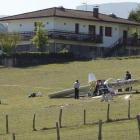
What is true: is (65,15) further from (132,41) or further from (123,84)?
(123,84)

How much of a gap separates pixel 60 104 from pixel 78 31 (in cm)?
3815

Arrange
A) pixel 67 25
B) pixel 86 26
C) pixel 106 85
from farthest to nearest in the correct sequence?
pixel 86 26
pixel 67 25
pixel 106 85

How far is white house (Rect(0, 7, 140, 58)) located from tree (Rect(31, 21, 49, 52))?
1.79 metres

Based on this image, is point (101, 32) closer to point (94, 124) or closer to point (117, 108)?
point (117, 108)

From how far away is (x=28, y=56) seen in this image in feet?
210

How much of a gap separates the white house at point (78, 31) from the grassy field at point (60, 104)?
745cm

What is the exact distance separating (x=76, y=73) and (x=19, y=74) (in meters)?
6.27

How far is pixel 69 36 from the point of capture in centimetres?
6981

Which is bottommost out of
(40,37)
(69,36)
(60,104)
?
(60,104)

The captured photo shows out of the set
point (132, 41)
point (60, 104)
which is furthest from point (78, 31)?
point (60, 104)

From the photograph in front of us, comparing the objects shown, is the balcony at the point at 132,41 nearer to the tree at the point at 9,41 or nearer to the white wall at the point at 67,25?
the white wall at the point at 67,25

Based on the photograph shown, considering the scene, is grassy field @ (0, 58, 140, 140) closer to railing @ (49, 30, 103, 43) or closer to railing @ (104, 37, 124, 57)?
railing @ (49, 30, 103, 43)

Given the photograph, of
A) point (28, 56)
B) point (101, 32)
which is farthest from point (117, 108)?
Result: point (101, 32)

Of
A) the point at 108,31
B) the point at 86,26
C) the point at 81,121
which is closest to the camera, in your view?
the point at 81,121
